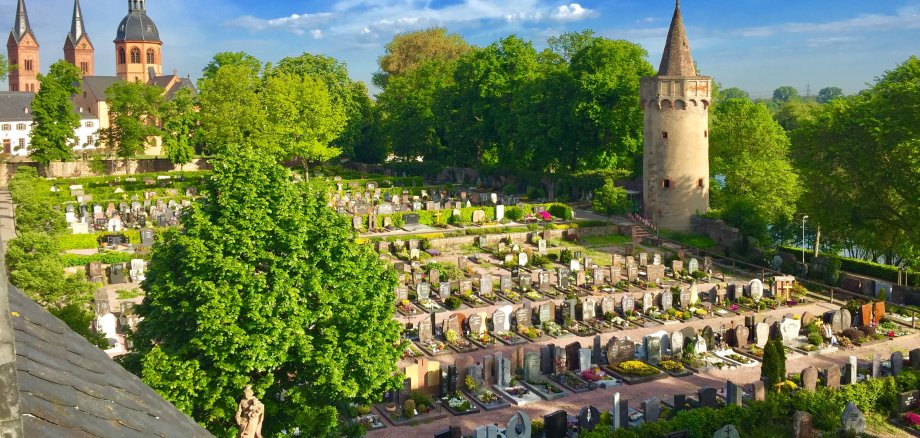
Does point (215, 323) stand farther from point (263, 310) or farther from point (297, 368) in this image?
point (297, 368)

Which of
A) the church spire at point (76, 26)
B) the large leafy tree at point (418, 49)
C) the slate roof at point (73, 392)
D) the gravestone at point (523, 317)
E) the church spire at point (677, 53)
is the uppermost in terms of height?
the church spire at point (76, 26)

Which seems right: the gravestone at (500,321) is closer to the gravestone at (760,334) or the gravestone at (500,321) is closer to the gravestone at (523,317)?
the gravestone at (523,317)

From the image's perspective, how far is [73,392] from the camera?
486 cm

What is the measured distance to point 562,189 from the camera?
2357 inches

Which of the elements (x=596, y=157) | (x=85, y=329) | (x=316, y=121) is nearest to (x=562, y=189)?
(x=596, y=157)

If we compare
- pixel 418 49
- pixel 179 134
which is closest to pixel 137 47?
pixel 418 49

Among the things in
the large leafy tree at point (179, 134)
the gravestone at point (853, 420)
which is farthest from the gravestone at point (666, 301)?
the large leafy tree at point (179, 134)

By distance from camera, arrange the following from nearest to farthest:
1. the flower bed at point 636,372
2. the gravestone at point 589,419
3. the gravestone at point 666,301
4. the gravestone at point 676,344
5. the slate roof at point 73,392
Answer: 1. the slate roof at point 73,392
2. the gravestone at point 589,419
3. the flower bed at point 636,372
4. the gravestone at point 676,344
5. the gravestone at point 666,301

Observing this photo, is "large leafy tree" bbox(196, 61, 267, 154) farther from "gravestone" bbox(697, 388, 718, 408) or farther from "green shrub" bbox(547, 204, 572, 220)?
"gravestone" bbox(697, 388, 718, 408)

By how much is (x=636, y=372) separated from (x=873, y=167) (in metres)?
17.6

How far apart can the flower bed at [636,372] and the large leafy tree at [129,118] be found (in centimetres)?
6072

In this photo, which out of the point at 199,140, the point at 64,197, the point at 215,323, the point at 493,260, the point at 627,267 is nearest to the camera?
the point at 215,323

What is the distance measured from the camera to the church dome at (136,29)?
119 m

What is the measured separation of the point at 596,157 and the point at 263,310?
4587 cm
